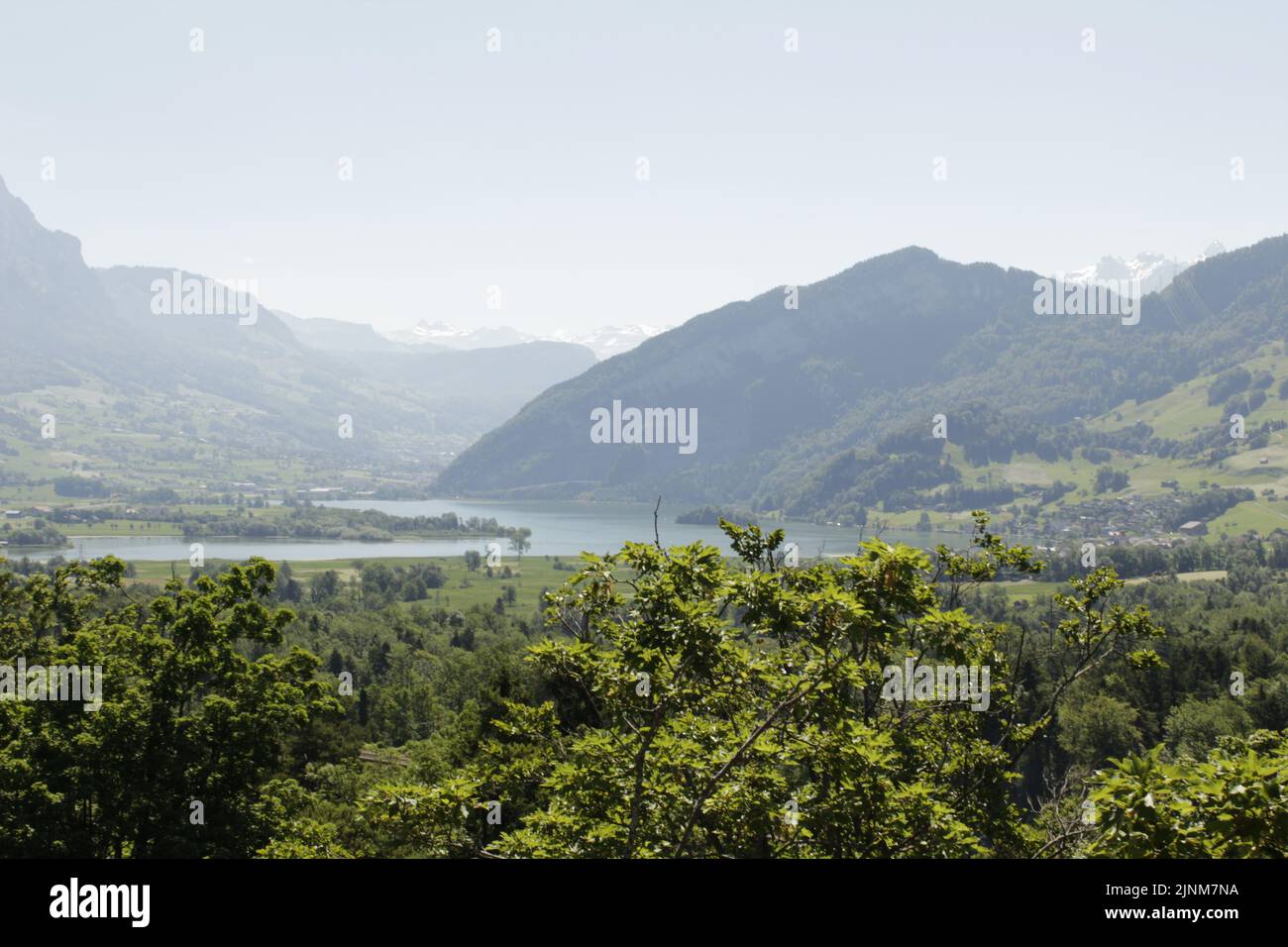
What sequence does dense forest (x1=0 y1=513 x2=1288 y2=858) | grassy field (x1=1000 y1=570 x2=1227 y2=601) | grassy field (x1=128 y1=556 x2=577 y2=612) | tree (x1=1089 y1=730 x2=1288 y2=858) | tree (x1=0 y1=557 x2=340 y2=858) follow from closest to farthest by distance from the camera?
tree (x1=1089 y1=730 x2=1288 y2=858) < dense forest (x1=0 y1=513 x2=1288 y2=858) < tree (x1=0 y1=557 x2=340 y2=858) < grassy field (x1=1000 y1=570 x2=1227 y2=601) < grassy field (x1=128 y1=556 x2=577 y2=612)

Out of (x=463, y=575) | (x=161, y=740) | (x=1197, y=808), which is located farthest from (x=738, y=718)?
(x=463, y=575)

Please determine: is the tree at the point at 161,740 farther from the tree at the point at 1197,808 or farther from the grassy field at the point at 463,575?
the grassy field at the point at 463,575

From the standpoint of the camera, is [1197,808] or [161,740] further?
[161,740]

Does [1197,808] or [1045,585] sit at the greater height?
[1197,808]

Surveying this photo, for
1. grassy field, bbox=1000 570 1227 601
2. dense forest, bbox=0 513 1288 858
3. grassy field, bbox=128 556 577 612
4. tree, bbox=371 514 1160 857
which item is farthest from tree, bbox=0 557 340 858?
grassy field, bbox=1000 570 1227 601

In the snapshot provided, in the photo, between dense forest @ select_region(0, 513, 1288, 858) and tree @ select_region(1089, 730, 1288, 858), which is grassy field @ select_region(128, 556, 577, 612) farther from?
tree @ select_region(1089, 730, 1288, 858)

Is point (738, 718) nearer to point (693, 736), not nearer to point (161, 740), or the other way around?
point (693, 736)

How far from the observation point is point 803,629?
25.8 ft

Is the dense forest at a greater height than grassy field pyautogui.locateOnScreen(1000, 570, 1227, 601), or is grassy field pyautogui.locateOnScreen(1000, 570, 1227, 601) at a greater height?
the dense forest

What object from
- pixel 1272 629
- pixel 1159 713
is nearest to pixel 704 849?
pixel 1159 713

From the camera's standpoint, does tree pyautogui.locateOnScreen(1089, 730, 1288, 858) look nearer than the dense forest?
Yes

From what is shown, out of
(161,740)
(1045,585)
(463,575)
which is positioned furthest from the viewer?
(463,575)

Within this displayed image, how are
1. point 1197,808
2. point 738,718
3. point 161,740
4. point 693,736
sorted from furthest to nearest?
point 161,740
point 738,718
point 693,736
point 1197,808
